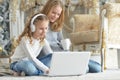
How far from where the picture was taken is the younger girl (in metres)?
1.62

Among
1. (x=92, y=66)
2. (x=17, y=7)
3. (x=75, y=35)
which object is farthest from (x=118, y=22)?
(x=17, y=7)

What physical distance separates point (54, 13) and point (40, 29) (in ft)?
0.52

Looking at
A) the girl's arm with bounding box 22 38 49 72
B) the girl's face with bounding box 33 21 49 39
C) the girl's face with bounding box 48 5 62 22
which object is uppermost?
the girl's face with bounding box 48 5 62 22

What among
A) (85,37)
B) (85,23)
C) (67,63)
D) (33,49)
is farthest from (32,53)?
(85,23)

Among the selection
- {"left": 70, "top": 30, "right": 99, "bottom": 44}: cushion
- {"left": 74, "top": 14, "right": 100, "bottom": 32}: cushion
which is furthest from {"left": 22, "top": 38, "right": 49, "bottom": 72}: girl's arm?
{"left": 74, "top": 14, "right": 100, "bottom": 32}: cushion

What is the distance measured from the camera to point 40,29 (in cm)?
164

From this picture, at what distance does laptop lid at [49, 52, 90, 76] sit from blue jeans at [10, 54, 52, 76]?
0.13m

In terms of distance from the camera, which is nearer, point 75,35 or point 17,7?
point 75,35

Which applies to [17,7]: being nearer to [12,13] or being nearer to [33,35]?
[12,13]

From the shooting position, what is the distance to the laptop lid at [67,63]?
155 centimetres

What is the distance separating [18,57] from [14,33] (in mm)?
2266

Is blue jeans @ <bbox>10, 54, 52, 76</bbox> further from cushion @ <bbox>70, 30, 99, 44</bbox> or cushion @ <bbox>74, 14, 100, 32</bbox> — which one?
cushion @ <bbox>74, 14, 100, 32</bbox>

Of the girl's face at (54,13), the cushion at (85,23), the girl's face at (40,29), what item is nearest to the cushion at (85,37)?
the cushion at (85,23)

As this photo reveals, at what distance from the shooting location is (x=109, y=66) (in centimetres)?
277
